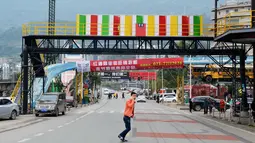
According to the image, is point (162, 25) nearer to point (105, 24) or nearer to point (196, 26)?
point (196, 26)

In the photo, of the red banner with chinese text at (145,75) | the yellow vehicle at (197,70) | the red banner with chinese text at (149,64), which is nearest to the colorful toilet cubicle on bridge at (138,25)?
the red banner with chinese text at (149,64)

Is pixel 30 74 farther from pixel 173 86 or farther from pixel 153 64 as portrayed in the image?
pixel 173 86

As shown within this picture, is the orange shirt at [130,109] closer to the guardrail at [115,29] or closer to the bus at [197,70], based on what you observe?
the guardrail at [115,29]

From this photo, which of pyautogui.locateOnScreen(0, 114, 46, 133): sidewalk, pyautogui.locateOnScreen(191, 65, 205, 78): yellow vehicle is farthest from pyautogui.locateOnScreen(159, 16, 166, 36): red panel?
pyautogui.locateOnScreen(191, 65, 205, 78): yellow vehicle

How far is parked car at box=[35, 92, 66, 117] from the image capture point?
3459 cm

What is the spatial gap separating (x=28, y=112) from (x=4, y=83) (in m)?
57.9

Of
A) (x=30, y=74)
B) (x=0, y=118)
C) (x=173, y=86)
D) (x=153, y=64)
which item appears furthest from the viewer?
(x=173, y=86)

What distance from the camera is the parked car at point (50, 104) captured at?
3459cm

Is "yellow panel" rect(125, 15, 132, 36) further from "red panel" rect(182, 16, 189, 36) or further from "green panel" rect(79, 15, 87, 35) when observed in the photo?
"red panel" rect(182, 16, 189, 36)

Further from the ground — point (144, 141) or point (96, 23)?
point (96, 23)

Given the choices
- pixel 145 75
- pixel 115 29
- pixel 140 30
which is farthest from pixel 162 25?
pixel 145 75

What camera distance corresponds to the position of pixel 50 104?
34906mm

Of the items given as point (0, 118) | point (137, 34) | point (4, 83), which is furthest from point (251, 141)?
point (4, 83)

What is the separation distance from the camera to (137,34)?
37.5 meters
